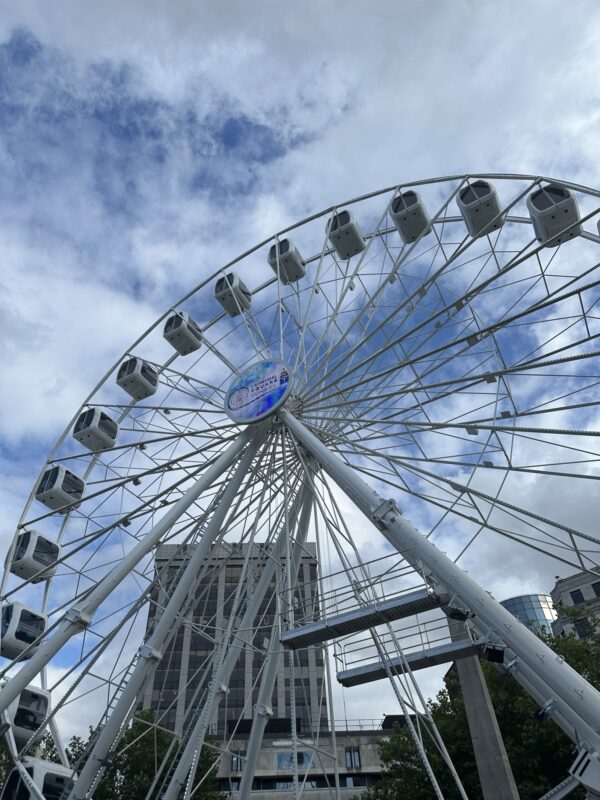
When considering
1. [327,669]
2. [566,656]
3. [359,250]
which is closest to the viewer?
[327,669]

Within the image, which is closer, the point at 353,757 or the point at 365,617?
the point at 365,617

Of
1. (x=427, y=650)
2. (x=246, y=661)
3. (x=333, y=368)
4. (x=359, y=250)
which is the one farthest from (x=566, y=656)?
(x=246, y=661)

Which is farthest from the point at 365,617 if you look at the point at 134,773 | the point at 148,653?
the point at 134,773

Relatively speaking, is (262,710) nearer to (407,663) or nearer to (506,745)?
(407,663)

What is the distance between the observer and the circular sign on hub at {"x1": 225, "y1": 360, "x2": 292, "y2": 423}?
61.7ft

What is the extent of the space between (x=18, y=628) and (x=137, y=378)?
8929 mm

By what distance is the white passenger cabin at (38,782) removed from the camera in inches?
686

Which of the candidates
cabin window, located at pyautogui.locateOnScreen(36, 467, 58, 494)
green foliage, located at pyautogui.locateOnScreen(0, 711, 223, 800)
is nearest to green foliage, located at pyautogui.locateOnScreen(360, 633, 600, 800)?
green foliage, located at pyautogui.locateOnScreen(0, 711, 223, 800)

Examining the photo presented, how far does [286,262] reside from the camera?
22.7 m

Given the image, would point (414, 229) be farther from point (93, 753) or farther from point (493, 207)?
point (93, 753)

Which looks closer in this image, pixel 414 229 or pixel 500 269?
pixel 500 269

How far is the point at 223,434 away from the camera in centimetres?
2062

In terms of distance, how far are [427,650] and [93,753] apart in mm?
8139

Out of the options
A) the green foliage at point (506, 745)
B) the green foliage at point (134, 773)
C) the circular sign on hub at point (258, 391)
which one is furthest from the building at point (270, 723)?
the circular sign on hub at point (258, 391)
